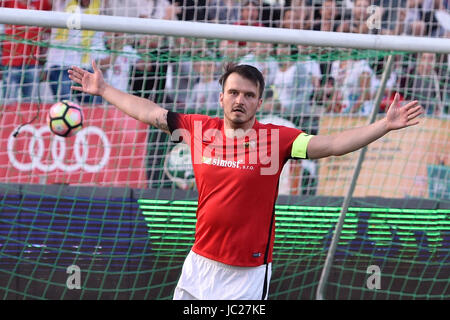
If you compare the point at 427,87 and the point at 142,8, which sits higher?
the point at 142,8

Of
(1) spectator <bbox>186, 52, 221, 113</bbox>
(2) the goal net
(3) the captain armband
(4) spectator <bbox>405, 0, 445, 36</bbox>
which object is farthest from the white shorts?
(4) spectator <bbox>405, 0, 445, 36</bbox>

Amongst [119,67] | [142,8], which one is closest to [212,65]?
[119,67]

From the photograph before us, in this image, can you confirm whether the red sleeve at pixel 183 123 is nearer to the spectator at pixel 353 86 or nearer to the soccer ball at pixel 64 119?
the soccer ball at pixel 64 119

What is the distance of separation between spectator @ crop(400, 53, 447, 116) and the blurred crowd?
12 millimetres

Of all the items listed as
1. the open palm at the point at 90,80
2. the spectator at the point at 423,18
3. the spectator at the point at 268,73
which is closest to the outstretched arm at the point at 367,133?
the open palm at the point at 90,80

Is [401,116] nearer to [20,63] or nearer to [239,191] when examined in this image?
[239,191]

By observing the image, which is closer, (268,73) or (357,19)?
(268,73)

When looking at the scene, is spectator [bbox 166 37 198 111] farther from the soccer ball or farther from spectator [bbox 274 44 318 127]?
the soccer ball

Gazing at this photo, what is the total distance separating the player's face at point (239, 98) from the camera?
14.5 ft

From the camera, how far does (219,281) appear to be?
14.6 feet

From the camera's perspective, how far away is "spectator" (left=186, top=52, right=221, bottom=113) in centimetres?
821

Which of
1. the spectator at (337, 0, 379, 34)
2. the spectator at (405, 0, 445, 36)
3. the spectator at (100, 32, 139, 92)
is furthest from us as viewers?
the spectator at (405, 0, 445, 36)

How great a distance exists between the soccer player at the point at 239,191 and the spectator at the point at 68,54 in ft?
10.8

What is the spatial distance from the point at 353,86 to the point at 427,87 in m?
0.95
